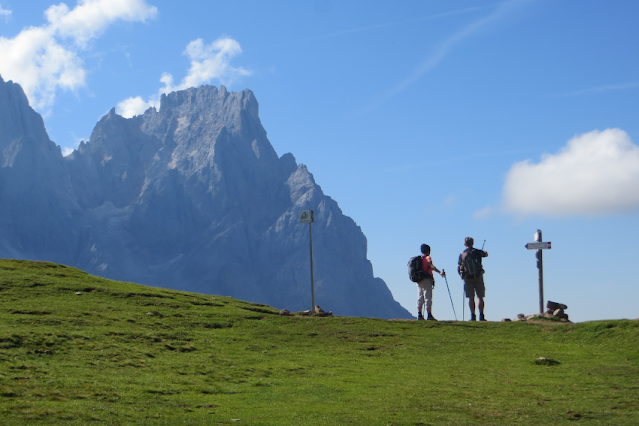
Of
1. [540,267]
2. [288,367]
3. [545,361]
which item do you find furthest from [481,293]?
[288,367]

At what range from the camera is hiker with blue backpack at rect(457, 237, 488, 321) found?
30.0 metres

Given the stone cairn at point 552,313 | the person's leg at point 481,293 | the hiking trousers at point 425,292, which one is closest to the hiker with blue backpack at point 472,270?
the person's leg at point 481,293

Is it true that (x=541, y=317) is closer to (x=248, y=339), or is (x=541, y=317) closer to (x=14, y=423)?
(x=248, y=339)

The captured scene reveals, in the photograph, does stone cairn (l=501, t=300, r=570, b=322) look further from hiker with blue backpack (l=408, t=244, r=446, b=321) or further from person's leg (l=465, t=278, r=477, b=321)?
hiker with blue backpack (l=408, t=244, r=446, b=321)

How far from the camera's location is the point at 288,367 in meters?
21.4

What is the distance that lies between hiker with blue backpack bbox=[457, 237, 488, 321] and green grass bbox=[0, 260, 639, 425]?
208 centimetres

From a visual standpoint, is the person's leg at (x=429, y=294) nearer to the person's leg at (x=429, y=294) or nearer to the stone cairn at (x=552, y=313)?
the person's leg at (x=429, y=294)

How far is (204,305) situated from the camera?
3678 cm

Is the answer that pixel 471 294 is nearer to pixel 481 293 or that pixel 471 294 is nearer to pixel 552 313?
pixel 481 293

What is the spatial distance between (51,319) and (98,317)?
242cm

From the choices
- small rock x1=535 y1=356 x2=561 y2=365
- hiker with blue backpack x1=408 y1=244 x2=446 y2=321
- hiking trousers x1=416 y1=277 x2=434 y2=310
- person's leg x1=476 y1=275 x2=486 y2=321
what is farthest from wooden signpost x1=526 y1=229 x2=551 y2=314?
small rock x1=535 y1=356 x2=561 y2=365

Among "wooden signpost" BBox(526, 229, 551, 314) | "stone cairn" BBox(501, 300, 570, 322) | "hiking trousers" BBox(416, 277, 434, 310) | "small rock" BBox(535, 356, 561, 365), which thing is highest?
"wooden signpost" BBox(526, 229, 551, 314)

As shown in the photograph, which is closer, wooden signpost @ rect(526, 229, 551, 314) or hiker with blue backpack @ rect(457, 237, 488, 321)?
hiker with blue backpack @ rect(457, 237, 488, 321)

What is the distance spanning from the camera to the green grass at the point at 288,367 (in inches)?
557
